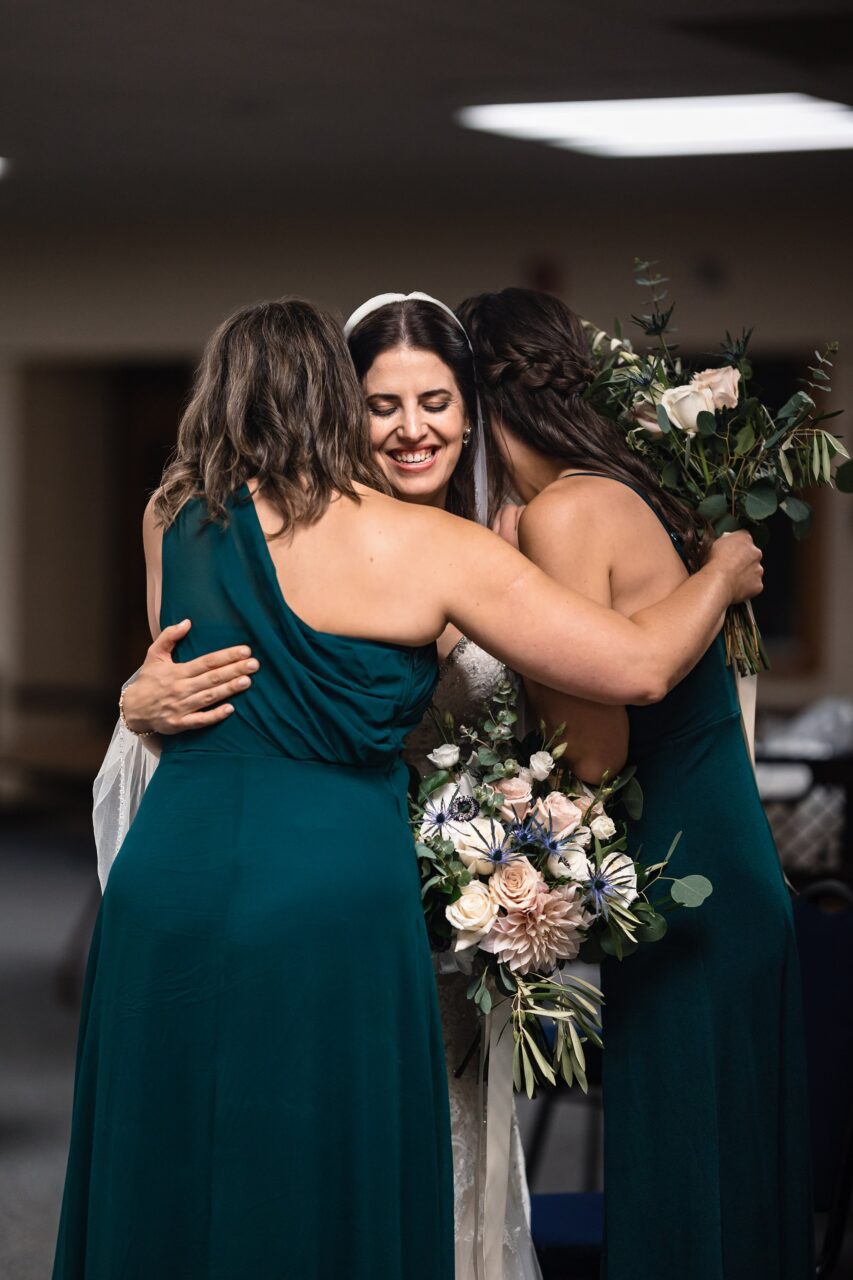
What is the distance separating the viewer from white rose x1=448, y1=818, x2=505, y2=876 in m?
2.13

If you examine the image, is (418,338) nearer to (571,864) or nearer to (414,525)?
Result: (414,525)

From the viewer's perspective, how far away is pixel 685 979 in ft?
7.27

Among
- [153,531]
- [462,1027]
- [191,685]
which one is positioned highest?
[153,531]

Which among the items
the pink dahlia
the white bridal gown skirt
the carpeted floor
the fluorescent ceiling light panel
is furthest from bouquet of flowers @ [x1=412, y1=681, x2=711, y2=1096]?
the fluorescent ceiling light panel

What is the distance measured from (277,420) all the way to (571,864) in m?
0.77

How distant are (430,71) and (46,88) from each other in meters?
1.67

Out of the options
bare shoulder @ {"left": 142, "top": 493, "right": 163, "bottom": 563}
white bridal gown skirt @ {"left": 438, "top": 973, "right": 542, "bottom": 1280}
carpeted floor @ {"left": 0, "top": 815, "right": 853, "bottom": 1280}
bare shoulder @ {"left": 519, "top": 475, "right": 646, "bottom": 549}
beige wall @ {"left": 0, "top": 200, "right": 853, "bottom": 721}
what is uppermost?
beige wall @ {"left": 0, "top": 200, "right": 853, "bottom": 721}

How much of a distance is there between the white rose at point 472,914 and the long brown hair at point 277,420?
0.60 meters

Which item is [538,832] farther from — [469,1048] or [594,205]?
[594,205]

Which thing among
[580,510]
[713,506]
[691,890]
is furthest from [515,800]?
[713,506]

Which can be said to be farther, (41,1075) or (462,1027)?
(41,1075)

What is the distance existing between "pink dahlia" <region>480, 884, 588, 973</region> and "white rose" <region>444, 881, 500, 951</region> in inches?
0.9

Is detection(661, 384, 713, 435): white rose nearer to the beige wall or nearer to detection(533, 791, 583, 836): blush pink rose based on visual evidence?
detection(533, 791, 583, 836): blush pink rose

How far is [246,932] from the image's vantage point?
182 cm
